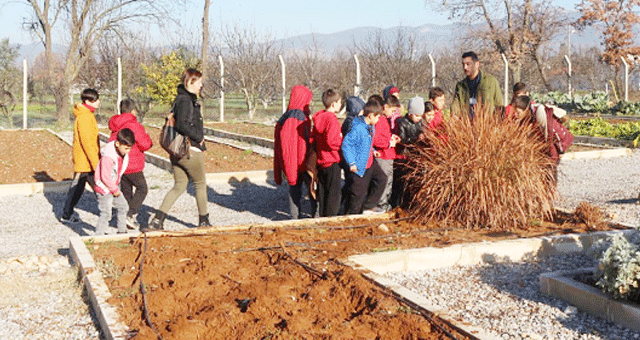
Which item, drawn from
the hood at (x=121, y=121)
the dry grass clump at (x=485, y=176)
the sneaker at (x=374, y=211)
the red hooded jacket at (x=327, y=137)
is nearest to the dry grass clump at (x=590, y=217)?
the dry grass clump at (x=485, y=176)

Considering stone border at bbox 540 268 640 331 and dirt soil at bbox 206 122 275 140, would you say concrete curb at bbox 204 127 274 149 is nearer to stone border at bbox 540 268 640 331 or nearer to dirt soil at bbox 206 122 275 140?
dirt soil at bbox 206 122 275 140

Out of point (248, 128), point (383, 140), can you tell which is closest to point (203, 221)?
point (383, 140)

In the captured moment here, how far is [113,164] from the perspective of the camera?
8.07 m

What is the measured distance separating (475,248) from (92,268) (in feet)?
10.9

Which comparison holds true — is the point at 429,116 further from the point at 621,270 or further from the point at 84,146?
the point at 621,270

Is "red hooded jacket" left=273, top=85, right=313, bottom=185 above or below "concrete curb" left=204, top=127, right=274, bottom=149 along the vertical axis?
above

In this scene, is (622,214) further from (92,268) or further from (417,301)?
(92,268)

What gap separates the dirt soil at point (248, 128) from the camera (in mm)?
18847

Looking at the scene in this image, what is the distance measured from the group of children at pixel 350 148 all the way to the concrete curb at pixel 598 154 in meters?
6.19

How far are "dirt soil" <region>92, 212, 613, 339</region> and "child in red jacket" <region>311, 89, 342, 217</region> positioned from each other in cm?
64

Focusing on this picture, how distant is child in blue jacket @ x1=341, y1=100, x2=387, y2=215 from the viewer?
8.62 m

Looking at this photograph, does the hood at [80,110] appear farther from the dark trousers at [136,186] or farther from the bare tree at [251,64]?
the bare tree at [251,64]

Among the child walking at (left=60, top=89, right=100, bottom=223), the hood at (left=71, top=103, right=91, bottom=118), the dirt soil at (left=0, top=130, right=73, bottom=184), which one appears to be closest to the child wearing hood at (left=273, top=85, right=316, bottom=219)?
the child walking at (left=60, top=89, right=100, bottom=223)

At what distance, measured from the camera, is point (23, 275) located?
684 centimetres
